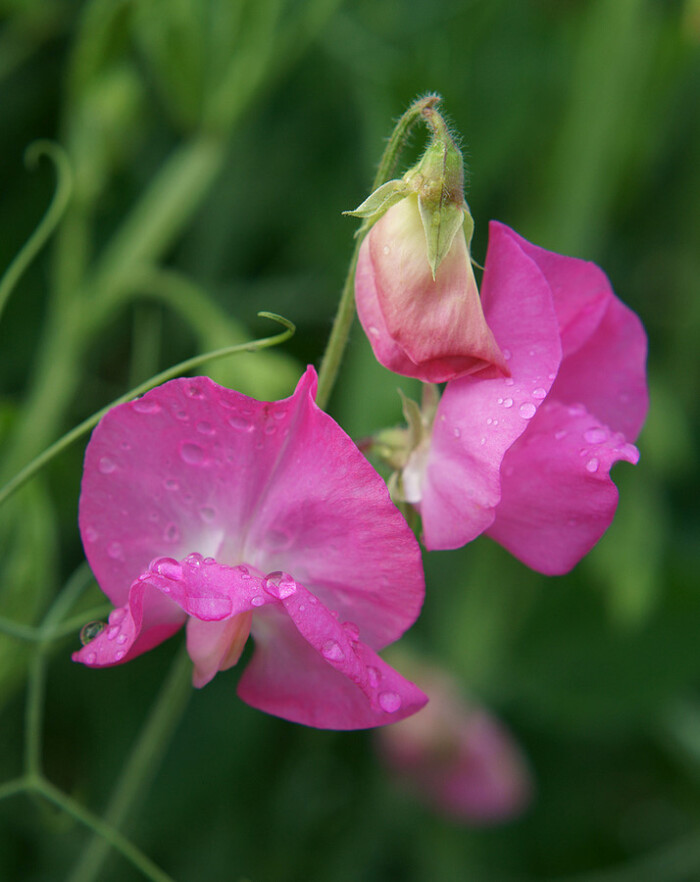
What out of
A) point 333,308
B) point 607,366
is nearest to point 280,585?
point 607,366

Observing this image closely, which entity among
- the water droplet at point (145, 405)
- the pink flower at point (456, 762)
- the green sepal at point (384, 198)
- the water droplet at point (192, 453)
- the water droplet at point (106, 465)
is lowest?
the pink flower at point (456, 762)

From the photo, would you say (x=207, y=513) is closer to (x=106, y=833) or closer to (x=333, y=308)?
(x=106, y=833)

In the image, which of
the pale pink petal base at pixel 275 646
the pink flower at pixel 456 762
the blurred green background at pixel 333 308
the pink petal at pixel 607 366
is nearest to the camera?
Result: the pale pink petal base at pixel 275 646

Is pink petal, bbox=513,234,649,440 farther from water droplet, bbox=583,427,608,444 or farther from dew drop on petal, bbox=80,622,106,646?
dew drop on petal, bbox=80,622,106,646

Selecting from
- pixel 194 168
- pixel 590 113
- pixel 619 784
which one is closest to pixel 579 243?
pixel 590 113

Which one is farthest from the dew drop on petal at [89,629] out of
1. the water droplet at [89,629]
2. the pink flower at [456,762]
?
the pink flower at [456,762]

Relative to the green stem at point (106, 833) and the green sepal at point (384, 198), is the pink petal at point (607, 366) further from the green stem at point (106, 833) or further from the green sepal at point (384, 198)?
the green stem at point (106, 833)

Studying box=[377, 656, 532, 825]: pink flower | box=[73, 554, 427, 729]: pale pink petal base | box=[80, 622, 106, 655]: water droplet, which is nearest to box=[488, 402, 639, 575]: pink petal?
box=[73, 554, 427, 729]: pale pink petal base

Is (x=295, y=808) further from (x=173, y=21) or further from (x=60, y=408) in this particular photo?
(x=173, y=21)
